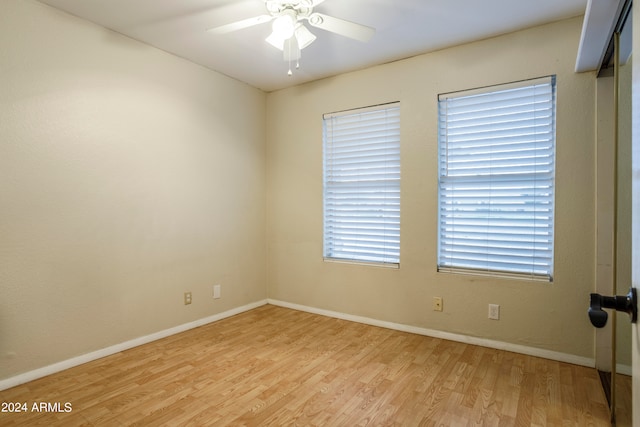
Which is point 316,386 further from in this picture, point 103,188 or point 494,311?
point 103,188

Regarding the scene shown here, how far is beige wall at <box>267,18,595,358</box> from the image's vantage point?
8.32 feet

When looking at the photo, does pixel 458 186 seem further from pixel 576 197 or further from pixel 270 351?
pixel 270 351

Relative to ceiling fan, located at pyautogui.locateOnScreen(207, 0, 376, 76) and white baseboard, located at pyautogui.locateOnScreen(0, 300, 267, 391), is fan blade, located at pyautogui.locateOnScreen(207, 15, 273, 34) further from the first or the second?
white baseboard, located at pyautogui.locateOnScreen(0, 300, 267, 391)

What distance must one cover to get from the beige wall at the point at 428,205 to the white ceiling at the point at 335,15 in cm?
19

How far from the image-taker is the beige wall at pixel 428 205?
2537 mm

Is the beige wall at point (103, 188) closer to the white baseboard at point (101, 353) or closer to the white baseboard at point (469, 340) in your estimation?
the white baseboard at point (101, 353)

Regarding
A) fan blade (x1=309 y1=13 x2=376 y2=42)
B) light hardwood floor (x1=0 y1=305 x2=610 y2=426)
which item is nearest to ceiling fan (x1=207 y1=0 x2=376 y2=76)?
fan blade (x1=309 y1=13 x2=376 y2=42)

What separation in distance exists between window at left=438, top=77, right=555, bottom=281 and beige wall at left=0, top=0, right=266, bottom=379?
7.21ft

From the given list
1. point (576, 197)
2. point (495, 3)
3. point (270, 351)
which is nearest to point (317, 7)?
point (495, 3)

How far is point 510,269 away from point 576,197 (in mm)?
710

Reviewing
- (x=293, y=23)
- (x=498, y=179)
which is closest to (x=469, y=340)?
(x=498, y=179)

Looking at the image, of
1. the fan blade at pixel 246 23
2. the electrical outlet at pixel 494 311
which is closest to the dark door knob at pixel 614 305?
the electrical outlet at pixel 494 311

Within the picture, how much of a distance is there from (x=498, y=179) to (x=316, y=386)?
2113 millimetres

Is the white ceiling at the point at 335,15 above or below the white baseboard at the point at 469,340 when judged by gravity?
above
